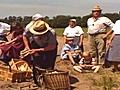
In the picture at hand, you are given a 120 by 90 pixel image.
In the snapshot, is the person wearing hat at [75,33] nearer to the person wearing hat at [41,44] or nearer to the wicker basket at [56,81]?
the person wearing hat at [41,44]

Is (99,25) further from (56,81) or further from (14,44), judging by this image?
(56,81)

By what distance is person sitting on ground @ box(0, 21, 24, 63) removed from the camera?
30.9 ft

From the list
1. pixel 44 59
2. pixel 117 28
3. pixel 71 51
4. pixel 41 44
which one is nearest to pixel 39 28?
pixel 41 44

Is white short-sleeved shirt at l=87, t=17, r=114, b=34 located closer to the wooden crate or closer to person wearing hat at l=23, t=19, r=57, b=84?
person wearing hat at l=23, t=19, r=57, b=84

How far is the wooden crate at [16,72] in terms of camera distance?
8359 mm

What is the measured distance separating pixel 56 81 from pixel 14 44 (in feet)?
8.15

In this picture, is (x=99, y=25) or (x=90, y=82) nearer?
(x=90, y=82)

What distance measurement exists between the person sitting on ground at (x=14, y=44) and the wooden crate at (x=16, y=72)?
60 cm

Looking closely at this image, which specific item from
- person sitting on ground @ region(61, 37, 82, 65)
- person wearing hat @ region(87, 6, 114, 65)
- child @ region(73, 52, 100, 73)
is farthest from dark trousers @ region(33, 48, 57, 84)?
person sitting on ground @ region(61, 37, 82, 65)

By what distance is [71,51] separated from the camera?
37.6ft

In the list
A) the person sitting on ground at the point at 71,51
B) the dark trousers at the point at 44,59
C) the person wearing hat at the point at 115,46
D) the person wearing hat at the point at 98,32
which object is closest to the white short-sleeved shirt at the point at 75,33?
the person sitting on ground at the point at 71,51

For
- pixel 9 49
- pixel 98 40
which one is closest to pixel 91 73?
pixel 98 40

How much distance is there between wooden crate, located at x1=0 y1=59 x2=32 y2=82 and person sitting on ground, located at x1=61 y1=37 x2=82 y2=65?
2.46 m

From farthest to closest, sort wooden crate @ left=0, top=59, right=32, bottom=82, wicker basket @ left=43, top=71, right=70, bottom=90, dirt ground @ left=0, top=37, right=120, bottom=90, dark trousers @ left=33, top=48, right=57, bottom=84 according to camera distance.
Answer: wooden crate @ left=0, top=59, right=32, bottom=82 < dark trousers @ left=33, top=48, right=57, bottom=84 < wicker basket @ left=43, top=71, right=70, bottom=90 < dirt ground @ left=0, top=37, right=120, bottom=90
